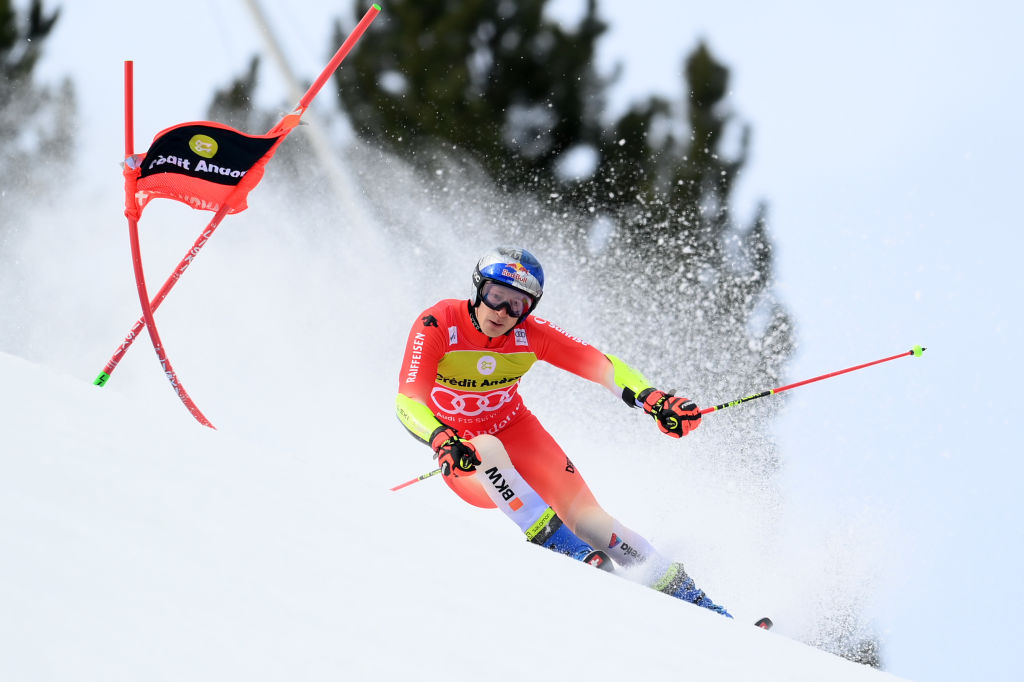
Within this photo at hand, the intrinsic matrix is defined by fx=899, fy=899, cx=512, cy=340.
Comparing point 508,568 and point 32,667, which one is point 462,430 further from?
point 32,667

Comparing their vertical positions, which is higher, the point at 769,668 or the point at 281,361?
the point at 281,361

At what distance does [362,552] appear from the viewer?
163 centimetres

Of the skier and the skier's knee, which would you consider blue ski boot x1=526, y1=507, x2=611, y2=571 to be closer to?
the skier

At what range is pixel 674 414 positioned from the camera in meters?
4.07

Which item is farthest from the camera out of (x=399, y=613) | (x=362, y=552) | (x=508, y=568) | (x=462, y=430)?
(x=462, y=430)

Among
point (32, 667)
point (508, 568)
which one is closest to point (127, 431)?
point (508, 568)

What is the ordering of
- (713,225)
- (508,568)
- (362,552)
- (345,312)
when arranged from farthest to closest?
(713,225) → (345,312) → (508,568) → (362,552)

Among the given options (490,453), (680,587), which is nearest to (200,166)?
(490,453)

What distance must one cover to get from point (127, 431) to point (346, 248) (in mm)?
11684

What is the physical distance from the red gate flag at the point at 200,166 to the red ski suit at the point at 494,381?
1.52 m

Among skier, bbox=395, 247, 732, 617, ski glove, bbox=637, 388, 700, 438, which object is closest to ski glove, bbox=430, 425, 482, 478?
skier, bbox=395, 247, 732, 617

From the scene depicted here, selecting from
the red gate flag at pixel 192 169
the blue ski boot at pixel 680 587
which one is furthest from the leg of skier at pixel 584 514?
the red gate flag at pixel 192 169

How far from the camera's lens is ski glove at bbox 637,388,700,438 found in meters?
4.05

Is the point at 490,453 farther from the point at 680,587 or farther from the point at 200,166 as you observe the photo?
the point at 200,166
